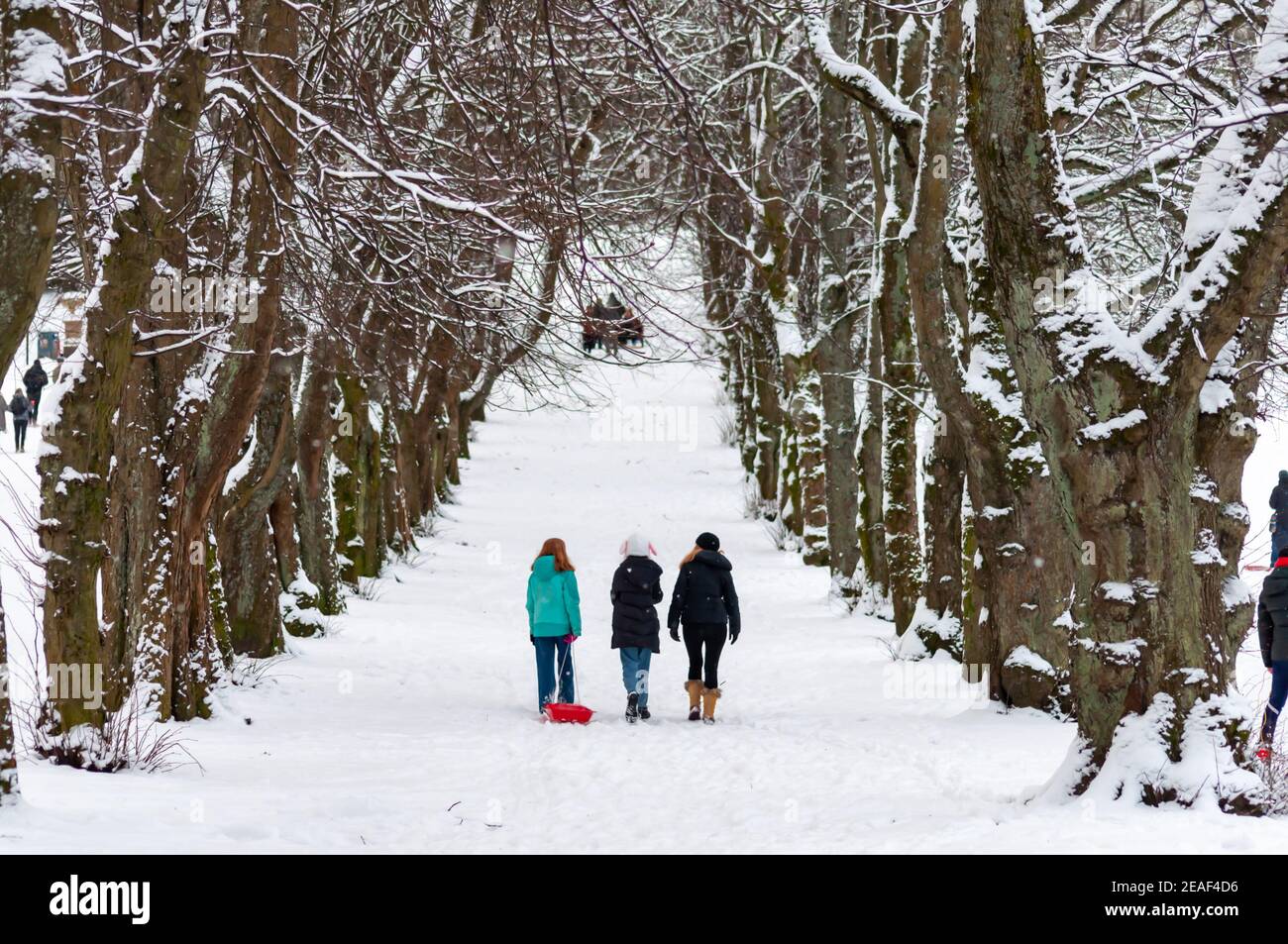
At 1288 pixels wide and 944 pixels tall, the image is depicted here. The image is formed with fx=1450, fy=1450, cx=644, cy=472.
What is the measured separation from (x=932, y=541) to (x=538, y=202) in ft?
25.8

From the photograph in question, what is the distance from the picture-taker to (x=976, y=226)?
10945mm

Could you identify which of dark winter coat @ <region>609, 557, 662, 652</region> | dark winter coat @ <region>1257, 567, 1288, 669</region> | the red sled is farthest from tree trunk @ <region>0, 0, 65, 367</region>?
dark winter coat @ <region>1257, 567, 1288, 669</region>

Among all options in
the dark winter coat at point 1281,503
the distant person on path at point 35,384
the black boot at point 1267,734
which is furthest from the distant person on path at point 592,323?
the distant person on path at point 35,384

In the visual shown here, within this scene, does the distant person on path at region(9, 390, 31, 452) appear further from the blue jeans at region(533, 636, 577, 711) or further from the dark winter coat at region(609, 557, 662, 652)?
the dark winter coat at region(609, 557, 662, 652)

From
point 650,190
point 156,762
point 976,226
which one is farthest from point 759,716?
point 650,190

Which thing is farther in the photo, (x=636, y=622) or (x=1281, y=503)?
(x=1281, y=503)

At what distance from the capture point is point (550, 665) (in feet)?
42.1

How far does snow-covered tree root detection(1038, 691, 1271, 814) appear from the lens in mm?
7125

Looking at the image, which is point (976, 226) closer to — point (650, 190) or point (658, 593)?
point (658, 593)

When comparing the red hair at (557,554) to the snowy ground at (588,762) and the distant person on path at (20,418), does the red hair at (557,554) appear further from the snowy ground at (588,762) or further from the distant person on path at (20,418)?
the distant person on path at (20,418)

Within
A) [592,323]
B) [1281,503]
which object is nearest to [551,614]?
[592,323]

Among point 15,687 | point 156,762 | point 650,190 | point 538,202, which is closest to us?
point 538,202

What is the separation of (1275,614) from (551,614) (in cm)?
584

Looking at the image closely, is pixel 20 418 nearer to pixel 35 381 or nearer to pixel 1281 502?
pixel 35 381
